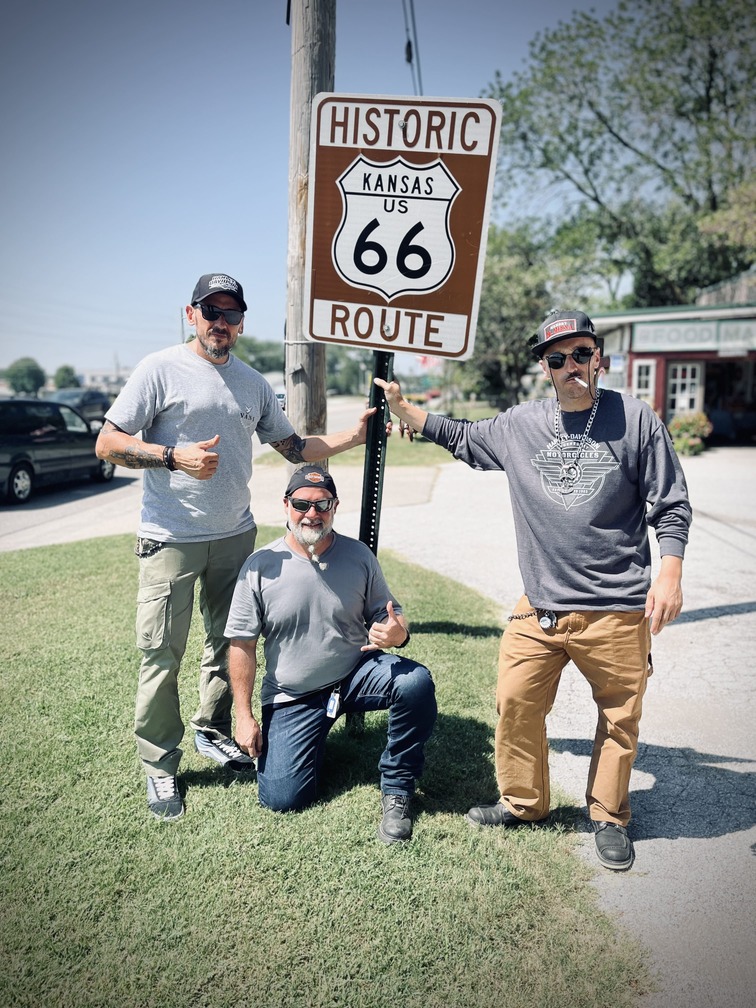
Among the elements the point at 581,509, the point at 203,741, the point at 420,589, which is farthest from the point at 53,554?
the point at 581,509

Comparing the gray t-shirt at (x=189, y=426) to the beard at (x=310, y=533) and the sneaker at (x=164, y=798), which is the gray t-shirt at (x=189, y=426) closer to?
the beard at (x=310, y=533)

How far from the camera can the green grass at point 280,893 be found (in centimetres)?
233

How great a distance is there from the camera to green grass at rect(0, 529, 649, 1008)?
233cm

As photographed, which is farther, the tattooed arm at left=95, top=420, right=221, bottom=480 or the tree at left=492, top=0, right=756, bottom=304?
the tree at left=492, top=0, right=756, bottom=304

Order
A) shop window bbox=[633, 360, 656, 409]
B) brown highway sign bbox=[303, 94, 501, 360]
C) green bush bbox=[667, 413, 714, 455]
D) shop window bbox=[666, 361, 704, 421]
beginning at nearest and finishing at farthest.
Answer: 1. brown highway sign bbox=[303, 94, 501, 360]
2. green bush bbox=[667, 413, 714, 455]
3. shop window bbox=[666, 361, 704, 421]
4. shop window bbox=[633, 360, 656, 409]

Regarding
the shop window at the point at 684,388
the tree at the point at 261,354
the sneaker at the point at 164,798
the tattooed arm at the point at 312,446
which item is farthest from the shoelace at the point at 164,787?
the tree at the point at 261,354

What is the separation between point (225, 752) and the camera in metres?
3.64

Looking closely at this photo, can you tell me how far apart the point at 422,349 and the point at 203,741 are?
85.6 inches

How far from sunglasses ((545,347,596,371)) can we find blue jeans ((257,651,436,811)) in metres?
1.38

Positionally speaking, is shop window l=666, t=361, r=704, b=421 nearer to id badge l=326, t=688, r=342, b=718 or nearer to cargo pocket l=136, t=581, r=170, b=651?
id badge l=326, t=688, r=342, b=718

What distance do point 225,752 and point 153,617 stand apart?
0.87 meters

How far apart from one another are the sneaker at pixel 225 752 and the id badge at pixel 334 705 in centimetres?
51

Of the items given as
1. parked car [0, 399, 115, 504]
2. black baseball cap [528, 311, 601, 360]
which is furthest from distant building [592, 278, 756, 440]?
black baseball cap [528, 311, 601, 360]

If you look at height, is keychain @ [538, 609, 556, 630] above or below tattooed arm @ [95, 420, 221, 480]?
below
